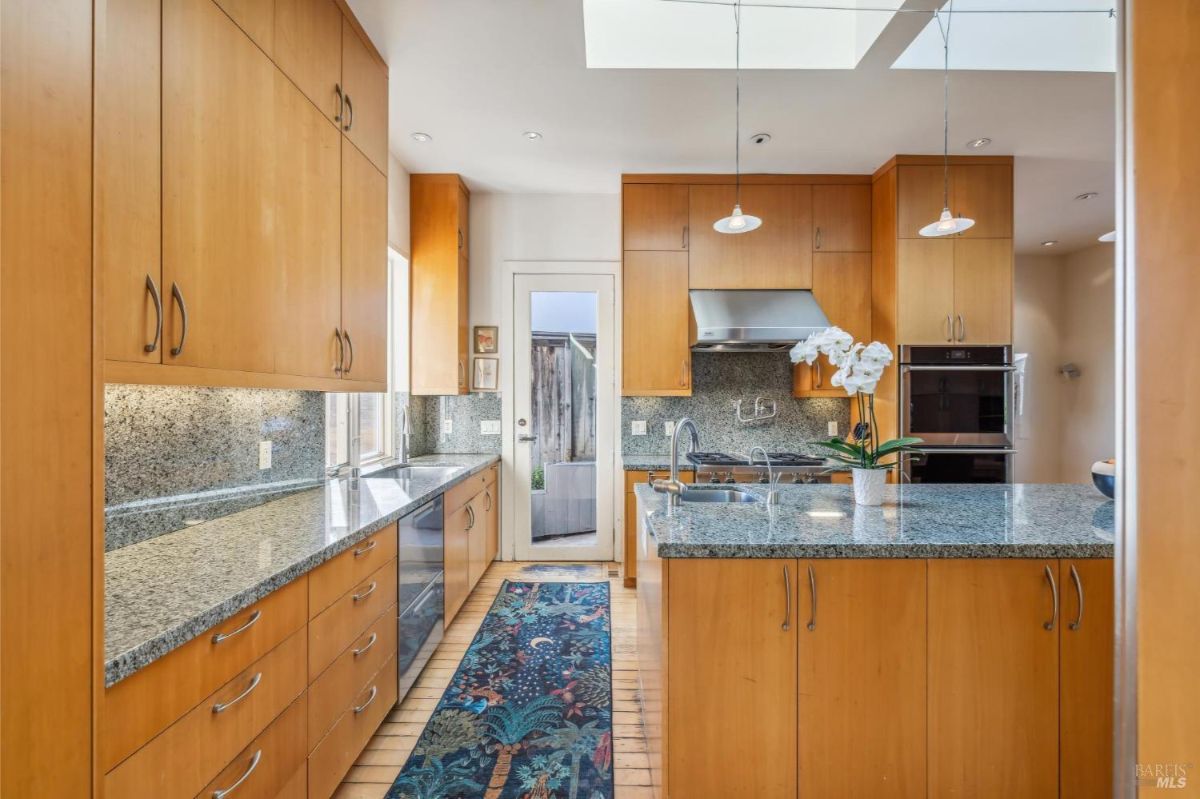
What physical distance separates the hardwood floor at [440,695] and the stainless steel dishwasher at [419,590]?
79 mm

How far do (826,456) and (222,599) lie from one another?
11.1 feet

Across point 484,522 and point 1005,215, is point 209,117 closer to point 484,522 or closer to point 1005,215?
point 484,522

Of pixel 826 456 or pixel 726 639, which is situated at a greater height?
pixel 826 456

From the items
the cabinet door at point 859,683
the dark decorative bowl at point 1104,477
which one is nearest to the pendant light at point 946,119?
the dark decorative bowl at point 1104,477

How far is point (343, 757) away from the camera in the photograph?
1.59 meters

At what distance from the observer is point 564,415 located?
394cm

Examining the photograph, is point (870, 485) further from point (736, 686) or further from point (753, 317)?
point (753, 317)

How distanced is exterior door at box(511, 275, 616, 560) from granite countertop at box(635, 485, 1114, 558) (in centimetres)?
186

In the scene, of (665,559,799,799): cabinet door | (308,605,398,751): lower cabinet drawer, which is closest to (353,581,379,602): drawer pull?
(308,605,398,751): lower cabinet drawer

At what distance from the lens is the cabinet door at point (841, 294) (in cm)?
349

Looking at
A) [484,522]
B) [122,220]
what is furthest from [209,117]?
[484,522]

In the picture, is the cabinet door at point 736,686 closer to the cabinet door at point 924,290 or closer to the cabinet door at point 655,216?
the cabinet door at point 924,290

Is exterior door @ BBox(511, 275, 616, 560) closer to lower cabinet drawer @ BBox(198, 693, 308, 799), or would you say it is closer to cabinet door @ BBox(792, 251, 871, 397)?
cabinet door @ BBox(792, 251, 871, 397)

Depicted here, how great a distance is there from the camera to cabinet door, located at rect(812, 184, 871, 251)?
3523mm
